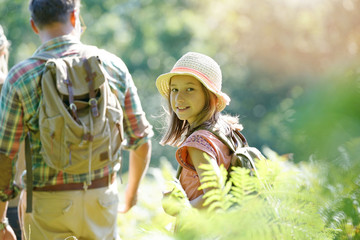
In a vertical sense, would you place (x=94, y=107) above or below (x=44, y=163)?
above

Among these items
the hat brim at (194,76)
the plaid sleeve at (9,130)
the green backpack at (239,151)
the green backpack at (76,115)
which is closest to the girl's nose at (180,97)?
the hat brim at (194,76)

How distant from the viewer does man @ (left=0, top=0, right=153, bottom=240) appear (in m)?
2.48

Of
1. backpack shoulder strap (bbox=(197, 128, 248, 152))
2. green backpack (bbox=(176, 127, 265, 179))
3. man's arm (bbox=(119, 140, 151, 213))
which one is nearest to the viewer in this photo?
green backpack (bbox=(176, 127, 265, 179))

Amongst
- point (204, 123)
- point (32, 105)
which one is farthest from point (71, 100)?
point (204, 123)

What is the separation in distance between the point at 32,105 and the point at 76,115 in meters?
0.22

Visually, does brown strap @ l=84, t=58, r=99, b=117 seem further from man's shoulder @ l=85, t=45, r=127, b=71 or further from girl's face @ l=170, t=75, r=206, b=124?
girl's face @ l=170, t=75, r=206, b=124

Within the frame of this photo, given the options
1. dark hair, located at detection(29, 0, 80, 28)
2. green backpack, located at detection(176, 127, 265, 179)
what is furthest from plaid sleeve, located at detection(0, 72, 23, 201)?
green backpack, located at detection(176, 127, 265, 179)

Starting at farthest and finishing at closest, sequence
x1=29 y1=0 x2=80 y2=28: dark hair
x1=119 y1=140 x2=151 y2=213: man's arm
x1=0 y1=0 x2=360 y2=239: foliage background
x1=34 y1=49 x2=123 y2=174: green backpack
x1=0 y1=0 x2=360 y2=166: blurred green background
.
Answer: x1=0 y1=0 x2=360 y2=166: blurred green background < x1=0 y1=0 x2=360 y2=239: foliage background < x1=119 y1=140 x2=151 y2=213: man's arm < x1=29 y1=0 x2=80 y2=28: dark hair < x1=34 y1=49 x2=123 y2=174: green backpack

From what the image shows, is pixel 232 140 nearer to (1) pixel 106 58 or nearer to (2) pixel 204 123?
(2) pixel 204 123

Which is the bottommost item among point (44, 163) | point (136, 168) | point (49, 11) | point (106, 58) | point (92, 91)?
point (136, 168)

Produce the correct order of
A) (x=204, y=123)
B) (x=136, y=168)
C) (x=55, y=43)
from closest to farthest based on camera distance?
(x=204, y=123) < (x=55, y=43) < (x=136, y=168)

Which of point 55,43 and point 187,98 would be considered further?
point 55,43

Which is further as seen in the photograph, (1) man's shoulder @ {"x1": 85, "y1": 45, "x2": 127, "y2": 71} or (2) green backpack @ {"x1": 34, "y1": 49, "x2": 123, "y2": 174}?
(1) man's shoulder @ {"x1": 85, "y1": 45, "x2": 127, "y2": 71}

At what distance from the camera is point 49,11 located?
2666 millimetres
